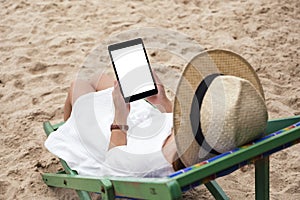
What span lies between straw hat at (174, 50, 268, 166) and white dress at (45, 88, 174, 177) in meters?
0.17

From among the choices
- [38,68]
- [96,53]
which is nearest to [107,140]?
[38,68]

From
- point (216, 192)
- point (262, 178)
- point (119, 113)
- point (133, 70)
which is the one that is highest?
point (133, 70)

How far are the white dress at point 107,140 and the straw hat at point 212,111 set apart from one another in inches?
6.9

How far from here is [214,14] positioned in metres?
3.71

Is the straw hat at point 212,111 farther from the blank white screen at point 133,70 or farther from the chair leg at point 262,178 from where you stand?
the blank white screen at point 133,70

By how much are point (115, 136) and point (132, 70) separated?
26cm

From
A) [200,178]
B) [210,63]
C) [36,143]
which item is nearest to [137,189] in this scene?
[200,178]

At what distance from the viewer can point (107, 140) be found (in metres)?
1.99

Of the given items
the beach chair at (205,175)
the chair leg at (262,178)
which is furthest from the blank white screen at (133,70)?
the chair leg at (262,178)

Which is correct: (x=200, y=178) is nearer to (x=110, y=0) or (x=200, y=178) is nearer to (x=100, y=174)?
(x=100, y=174)

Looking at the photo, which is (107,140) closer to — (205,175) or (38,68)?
(205,175)

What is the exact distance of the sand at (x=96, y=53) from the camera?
7.72ft

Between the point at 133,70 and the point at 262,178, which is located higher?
the point at 133,70

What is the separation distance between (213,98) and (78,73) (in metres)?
1.70
